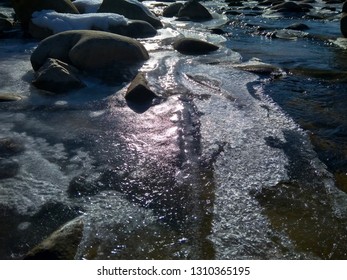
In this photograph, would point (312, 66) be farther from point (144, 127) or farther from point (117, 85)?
point (144, 127)

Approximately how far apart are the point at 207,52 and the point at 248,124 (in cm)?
373

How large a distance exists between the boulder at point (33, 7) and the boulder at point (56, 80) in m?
4.58

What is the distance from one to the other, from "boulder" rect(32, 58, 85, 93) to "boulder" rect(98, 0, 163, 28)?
5662mm

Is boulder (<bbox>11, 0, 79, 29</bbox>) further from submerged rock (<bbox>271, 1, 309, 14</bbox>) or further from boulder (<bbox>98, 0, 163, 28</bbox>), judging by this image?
submerged rock (<bbox>271, 1, 309, 14</bbox>)

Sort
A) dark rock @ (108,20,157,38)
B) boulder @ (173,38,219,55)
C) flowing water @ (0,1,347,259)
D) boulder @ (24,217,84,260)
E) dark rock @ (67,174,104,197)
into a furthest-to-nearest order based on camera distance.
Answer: dark rock @ (108,20,157,38) < boulder @ (173,38,219,55) < dark rock @ (67,174,104,197) < flowing water @ (0,1,347,259) < boulder @ (24,217,84,260)

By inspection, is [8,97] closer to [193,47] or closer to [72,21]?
[193,47]

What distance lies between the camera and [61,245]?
95.5 inches

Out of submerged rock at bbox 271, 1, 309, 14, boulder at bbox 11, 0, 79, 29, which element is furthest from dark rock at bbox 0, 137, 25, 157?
submerged rock at bbox 271, 1, 309, 14

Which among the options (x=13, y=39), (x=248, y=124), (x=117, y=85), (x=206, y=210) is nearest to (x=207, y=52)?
(x=117, y=85)

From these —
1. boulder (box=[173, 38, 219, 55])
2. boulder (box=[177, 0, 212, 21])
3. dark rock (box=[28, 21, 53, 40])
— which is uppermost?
boulder (box=[173, 38, 219, 55])

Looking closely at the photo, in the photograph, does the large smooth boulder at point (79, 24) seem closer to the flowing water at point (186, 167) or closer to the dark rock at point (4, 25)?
the dark rock at point (4, 25)

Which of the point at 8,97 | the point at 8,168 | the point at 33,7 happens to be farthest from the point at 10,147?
the point at 33,7

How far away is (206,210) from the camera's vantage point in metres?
2.86

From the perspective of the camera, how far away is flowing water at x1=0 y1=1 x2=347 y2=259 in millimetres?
2584
